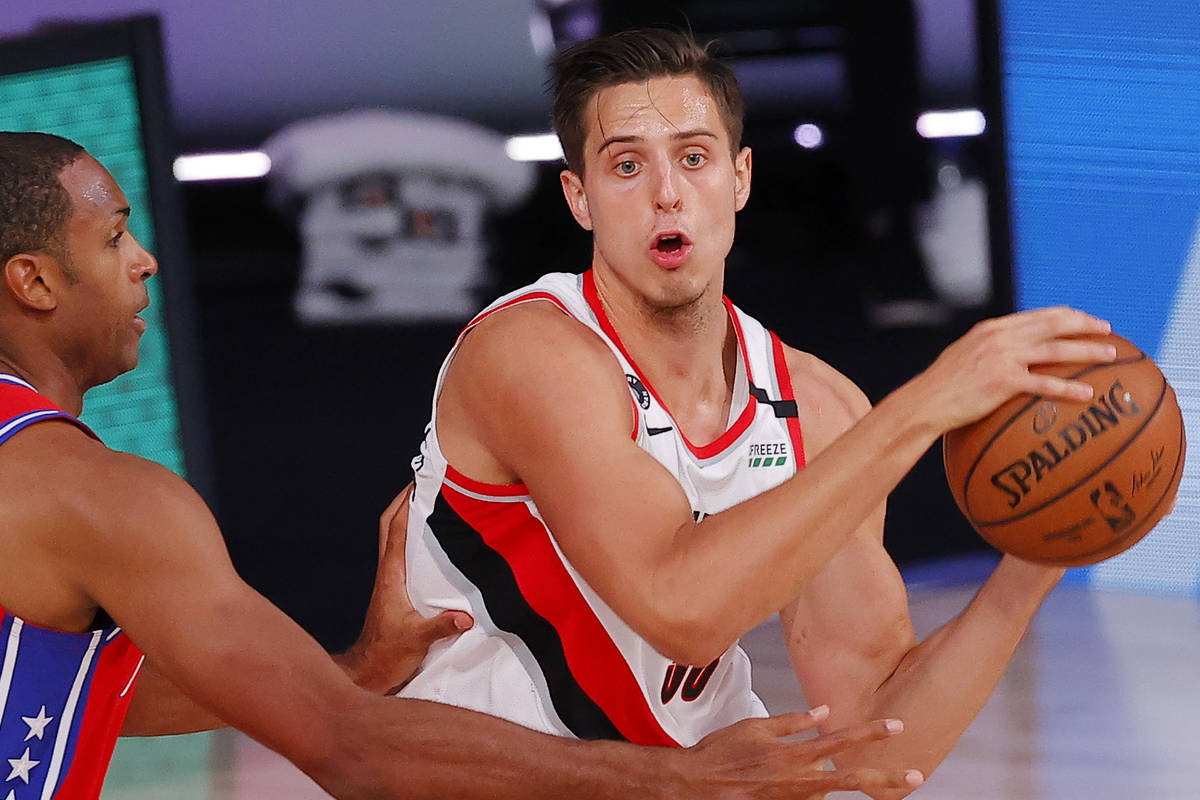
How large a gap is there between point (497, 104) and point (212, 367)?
62.3 inches

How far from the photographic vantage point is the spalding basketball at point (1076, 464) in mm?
2109

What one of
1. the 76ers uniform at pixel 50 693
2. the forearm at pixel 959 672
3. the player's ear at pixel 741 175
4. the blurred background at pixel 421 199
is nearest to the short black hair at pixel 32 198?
the 76ers uniform at pixel 50 693

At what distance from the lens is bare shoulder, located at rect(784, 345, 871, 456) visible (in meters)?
2.76

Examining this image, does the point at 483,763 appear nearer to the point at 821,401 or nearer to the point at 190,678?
the point at 190,678

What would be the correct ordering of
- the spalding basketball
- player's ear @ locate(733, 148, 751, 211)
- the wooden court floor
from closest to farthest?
the spalding basketball → player's ear @ locate(733, 148, 751, 211) → the wooden court floor

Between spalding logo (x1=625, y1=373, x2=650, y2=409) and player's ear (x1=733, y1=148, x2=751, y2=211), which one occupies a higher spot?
player's ear (x1=733, y1=148, x2=751, y2=211)

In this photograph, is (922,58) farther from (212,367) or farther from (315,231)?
(212,367)

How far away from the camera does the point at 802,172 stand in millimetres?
6789

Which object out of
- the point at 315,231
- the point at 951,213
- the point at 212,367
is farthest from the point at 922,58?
the point at 212,367

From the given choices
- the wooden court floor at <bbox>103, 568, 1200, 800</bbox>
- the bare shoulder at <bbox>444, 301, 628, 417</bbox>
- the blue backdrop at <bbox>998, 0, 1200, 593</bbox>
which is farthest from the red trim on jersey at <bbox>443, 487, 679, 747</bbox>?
the blue backdrop at <bbox>998, 0, 1200, 593</bbox>

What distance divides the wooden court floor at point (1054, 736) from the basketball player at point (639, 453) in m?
1.37

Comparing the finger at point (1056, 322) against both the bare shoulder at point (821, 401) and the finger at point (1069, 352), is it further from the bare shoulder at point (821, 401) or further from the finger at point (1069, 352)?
the bare shoulder at point (821, 401)

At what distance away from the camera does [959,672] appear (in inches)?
99.1

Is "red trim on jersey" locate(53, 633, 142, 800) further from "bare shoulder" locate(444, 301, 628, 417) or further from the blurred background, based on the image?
the blurred background
